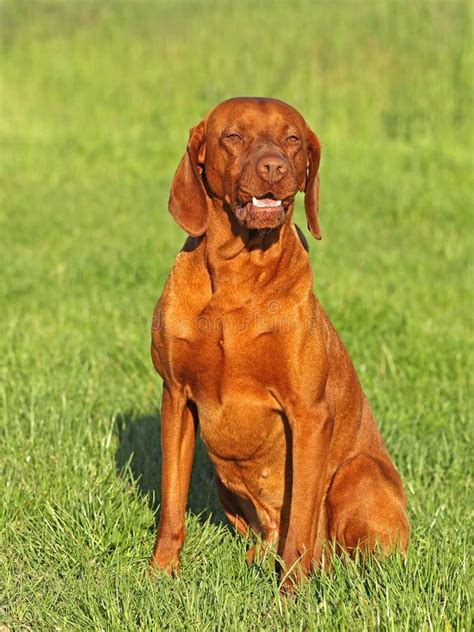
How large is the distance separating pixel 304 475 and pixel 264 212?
958mm

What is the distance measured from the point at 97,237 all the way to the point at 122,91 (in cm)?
559

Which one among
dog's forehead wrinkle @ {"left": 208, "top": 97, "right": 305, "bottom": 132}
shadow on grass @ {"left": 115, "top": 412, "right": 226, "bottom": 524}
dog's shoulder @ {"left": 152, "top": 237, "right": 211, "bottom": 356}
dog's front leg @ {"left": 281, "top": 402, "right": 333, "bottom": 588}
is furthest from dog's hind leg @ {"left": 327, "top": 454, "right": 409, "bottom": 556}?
dog's forehead wrinkle @ {"left": 208, "top": 97, "right": 305, "bottom": 132}

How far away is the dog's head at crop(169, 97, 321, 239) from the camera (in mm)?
3612

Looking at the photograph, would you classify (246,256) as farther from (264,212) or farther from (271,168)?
(271,168)

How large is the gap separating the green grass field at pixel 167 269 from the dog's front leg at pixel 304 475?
0.17m

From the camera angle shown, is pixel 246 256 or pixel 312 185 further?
pixel 312 185

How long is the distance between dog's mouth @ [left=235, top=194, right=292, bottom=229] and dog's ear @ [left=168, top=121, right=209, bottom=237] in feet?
0.71

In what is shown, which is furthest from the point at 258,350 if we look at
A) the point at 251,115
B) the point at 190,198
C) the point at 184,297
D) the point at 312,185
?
the point at 251,115

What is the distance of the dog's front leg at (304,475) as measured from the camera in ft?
12.3

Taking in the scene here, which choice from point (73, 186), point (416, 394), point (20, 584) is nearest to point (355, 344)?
point (416, 394)

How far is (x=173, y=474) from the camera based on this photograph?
3965 millimetres

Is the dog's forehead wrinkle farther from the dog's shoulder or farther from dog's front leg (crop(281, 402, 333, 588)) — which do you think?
dog's front leg (crop(281, 402, 333, 588))

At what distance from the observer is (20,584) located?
370cm

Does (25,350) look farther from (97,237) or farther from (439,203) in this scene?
(439,203)
